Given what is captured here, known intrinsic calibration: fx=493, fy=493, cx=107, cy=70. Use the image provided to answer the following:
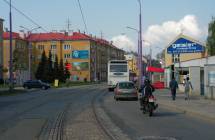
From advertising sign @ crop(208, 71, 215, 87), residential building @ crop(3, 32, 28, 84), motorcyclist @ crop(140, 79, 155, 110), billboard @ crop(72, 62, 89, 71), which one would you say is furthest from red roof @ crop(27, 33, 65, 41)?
motorcyclist @ crop(140, 79, 155, 110)

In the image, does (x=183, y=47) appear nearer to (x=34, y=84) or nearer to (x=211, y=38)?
(x=34, y=84)

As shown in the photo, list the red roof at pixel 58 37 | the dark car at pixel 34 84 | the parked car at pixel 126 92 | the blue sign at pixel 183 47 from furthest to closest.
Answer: the red roof at pixel 58 37 → the dark car at pixel 34 84 → the parked car at pixel 126 92 → the blue sign at pixel 183 47

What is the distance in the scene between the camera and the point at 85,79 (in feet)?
453

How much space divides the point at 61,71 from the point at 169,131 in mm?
101017

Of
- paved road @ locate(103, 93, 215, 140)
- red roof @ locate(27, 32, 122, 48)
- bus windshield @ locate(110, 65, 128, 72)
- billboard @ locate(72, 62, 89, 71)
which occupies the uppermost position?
red roof @ locate(27, 32, 122, 48)

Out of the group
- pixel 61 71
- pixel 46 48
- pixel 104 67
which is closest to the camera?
pixel 61 71

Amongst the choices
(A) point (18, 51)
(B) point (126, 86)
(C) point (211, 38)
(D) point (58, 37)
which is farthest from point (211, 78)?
(D) point (58, 37)

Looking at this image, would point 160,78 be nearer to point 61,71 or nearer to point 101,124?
point 61,71

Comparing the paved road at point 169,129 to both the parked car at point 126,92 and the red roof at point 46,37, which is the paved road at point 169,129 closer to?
the parked car at point 126,92

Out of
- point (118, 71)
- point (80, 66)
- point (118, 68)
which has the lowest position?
point (118, 71)

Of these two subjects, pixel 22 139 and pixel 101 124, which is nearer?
pixel 22 139

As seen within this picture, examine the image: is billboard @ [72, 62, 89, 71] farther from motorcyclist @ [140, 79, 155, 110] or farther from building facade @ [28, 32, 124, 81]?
motorcyclist @ [140, 79, 155, 110]

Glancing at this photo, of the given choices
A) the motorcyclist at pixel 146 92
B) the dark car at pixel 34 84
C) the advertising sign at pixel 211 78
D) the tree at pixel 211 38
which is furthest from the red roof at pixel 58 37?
the motorcyclist at pixel 146 92

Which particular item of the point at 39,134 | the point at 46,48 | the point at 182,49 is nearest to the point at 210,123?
the point at 39,134
